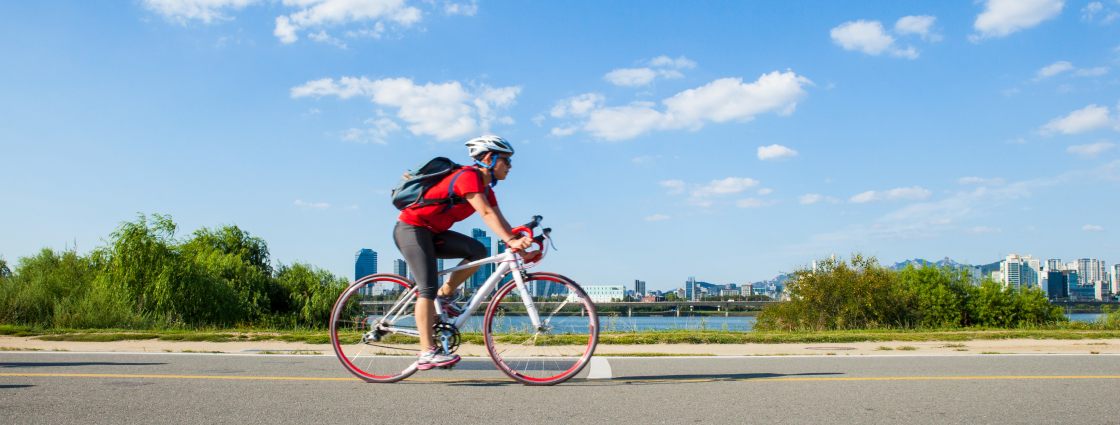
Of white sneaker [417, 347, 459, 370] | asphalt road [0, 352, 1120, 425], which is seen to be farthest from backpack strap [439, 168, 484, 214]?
asphalt road [0, 352, 1120, 425]

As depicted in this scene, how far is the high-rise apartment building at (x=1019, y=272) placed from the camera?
66.3 ft

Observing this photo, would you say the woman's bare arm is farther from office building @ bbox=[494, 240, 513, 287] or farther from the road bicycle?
office building @ bbox=[494, 240, 513, 287]

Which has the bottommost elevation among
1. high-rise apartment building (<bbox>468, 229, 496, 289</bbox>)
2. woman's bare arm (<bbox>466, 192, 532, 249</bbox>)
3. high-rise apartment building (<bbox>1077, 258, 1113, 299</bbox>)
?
high-rise apartment building (<bbox>1077, 258, 1113, 299</bbox>)

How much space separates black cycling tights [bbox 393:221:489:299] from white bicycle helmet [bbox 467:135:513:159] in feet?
2.09

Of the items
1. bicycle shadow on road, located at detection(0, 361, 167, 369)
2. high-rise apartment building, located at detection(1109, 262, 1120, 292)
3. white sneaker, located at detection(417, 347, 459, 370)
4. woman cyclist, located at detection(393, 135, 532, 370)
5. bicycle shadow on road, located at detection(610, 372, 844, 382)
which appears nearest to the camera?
woman cyclist, located at detection(393, 135, 532, 370)

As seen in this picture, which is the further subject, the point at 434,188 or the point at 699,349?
the point at 699,349

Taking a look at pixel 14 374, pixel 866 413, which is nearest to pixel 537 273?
pixel 866 413

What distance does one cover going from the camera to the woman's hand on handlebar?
15.8 ft

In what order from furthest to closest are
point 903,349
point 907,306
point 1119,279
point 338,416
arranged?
point 1119,279 → point 907,306 → point 903,349 → point 338,416

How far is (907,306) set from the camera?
19.4m

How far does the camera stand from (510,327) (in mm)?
5023

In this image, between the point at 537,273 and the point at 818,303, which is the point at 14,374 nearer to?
the point at 537,273

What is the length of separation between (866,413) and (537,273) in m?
2.31

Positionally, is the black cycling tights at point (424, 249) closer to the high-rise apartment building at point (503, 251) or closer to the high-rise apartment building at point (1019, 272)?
the high-rise apartment building at point (503, 251)
